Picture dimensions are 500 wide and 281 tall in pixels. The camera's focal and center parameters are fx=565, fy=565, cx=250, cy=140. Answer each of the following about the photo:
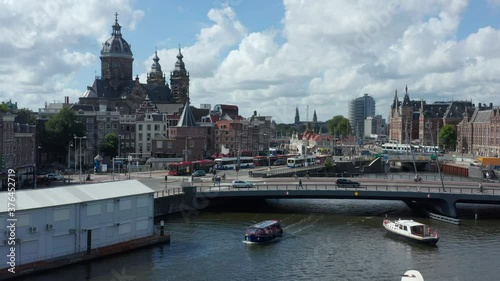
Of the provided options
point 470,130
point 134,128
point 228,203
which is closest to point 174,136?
point 134,128

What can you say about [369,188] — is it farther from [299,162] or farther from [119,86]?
[119,86]

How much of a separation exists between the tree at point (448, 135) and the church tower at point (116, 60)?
101m

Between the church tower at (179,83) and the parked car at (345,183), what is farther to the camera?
the church tower at (179,83)

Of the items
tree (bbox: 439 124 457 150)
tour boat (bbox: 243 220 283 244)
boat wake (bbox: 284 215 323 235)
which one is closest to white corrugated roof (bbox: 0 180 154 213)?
tour boat (bbox: 243 220 283 244)

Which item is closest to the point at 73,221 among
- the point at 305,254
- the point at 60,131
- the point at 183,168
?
the point at 305,254

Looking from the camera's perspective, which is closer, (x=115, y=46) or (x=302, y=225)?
(x=302, y=225)

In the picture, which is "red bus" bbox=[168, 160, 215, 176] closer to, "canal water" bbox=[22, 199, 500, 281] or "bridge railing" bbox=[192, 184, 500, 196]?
"bridge railing" bbox=[192, 184, 500, 196]

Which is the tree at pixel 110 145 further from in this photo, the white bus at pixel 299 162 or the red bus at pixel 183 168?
the white bus at pixel 299 162

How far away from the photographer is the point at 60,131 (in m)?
108

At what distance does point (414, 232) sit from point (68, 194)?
30.5 meters

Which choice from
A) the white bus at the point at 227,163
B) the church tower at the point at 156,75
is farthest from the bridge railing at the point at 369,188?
the church tower at the point at 156,75

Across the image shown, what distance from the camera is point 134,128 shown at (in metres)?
124

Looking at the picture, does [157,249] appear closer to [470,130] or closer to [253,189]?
[253,189]

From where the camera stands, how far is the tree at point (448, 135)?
183 m
